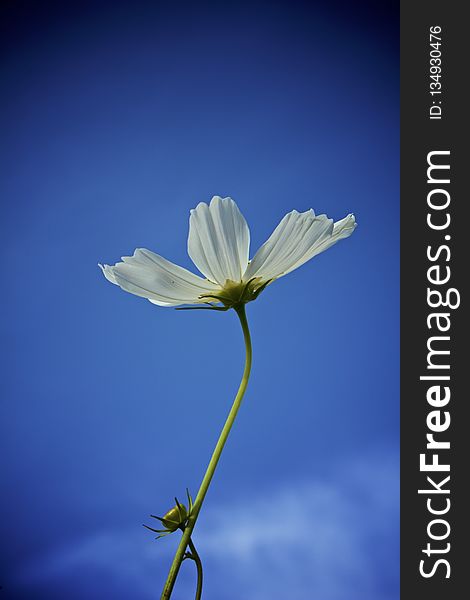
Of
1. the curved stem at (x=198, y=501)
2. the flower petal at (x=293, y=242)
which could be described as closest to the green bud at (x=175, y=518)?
the curved stem at (x=198, y=501)

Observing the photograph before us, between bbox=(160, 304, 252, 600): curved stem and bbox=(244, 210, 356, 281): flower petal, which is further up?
bbox=(244, 210, 356, 281): flower petal

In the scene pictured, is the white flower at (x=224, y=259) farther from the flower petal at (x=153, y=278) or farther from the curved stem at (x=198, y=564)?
the curved stem at (x=198, y=564)

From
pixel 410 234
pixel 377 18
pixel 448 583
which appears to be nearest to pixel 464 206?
pixel 410 234

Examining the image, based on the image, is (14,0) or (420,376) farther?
(14,0)

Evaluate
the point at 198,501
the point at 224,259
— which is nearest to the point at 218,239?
the point at 224,259

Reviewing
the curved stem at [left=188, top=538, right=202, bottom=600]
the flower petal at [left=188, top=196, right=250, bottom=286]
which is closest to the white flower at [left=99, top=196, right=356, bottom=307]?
the flower petal at [left=188, top=196, right=250, bottom=286]

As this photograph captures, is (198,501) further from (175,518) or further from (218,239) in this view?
(218,239)

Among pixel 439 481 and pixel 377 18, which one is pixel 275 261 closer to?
pixel 439 481

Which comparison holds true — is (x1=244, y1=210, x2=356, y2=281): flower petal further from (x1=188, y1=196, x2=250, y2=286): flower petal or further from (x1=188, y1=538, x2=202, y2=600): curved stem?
(x1=188, y1=538, x2=202, y2=600): curved stem
